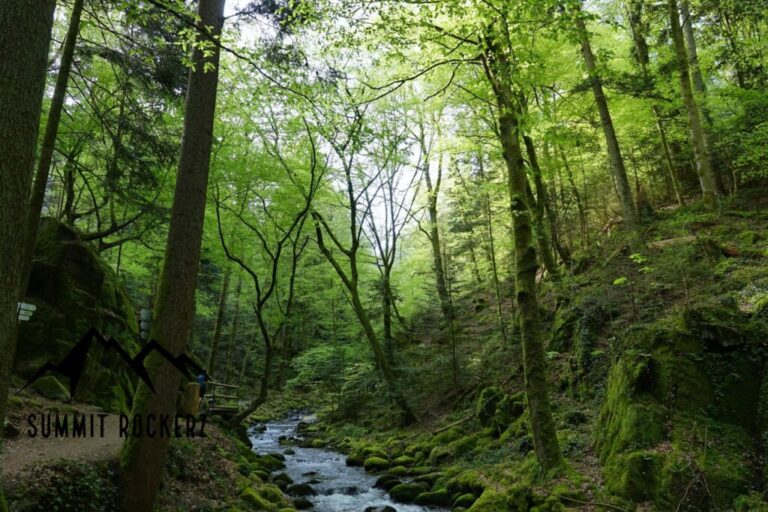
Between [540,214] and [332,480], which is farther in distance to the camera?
[540,214]

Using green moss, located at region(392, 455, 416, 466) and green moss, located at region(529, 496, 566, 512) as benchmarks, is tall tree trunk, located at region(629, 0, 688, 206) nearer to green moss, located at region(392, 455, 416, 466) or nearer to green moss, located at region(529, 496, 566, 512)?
green moss, located at region(392, 455, 416, 466)

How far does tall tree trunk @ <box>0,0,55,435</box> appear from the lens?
9.05 feet

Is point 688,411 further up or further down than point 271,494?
further up

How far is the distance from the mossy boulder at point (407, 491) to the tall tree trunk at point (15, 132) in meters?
8.18

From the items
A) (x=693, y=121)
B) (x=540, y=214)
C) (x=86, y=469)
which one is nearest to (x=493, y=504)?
(x=86, y=469)

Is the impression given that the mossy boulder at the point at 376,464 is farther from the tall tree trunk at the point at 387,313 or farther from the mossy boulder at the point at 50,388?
the mossy boulder at the point at 50,388

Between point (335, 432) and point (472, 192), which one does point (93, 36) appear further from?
point (335, 432)

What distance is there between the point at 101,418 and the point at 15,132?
7232 millimetres

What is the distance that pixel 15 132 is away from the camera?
2811 mm

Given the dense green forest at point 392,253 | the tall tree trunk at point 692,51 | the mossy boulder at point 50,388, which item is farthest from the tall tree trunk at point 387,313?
the tall tree trunk at point 692,51

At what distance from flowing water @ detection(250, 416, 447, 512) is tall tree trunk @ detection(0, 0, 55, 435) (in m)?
7.85

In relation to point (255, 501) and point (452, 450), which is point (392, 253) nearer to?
point (452, 450)

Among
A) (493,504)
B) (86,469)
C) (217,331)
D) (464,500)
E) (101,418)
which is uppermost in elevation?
(217,331)

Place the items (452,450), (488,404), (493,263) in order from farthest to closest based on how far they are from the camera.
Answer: (493,263) < (488,404) < (452,450)
